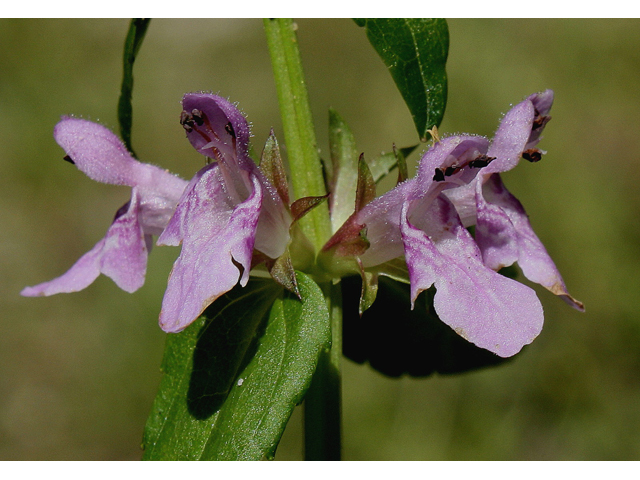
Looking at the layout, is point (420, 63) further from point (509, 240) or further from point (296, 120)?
point (509, 240)

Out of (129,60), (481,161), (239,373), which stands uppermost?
(129,60)

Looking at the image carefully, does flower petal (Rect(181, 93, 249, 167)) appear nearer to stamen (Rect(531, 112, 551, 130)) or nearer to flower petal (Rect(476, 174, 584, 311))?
flower petal (Rect(476, 174, 584, 311))

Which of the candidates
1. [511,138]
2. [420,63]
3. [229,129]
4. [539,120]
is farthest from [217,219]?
[539,120]

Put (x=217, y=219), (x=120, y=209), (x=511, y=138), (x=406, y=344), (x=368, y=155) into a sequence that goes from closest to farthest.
Answer: (x=217, y=219)
(x=511, y=138)
(x=120, y=209)
(x=406, y=344)
(x=368, y=155)

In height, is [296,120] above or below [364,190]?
above

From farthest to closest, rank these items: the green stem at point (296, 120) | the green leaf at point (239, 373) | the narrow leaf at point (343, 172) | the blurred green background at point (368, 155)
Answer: the blurred green background at point (368, 155) < the narrow leaf at point (343, 172) < the green stem at point (296, 120) < the green leaf at point (239, 373)

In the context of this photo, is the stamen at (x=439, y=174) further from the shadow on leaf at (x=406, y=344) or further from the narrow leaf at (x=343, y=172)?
the shadow on leaf at (x=406, y=344)

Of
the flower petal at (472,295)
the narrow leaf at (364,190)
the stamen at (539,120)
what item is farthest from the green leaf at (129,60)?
the stamen at (539,120)
